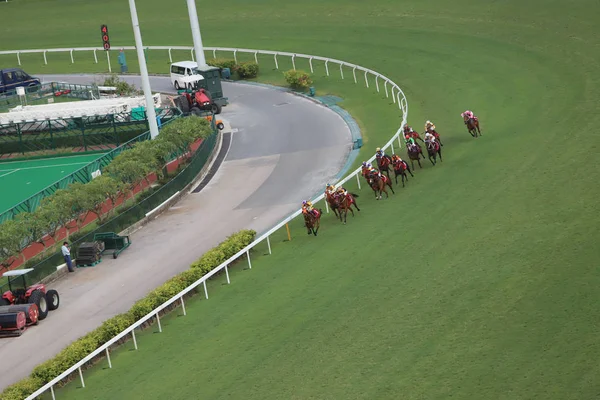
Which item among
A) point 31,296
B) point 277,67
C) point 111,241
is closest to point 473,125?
point 111,241

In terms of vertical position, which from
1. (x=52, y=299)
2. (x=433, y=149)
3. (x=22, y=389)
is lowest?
(x=52, y=299)

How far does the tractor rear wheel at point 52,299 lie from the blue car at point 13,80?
1160 inches

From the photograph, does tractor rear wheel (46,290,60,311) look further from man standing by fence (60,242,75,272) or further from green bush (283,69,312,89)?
green bush (283,69,312,89)

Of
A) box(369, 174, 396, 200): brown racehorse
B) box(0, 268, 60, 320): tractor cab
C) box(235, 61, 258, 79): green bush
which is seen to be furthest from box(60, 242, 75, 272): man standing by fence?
box(235, 61, 258, 79): green bush

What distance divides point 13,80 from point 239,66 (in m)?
12.4

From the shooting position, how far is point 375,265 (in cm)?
2539

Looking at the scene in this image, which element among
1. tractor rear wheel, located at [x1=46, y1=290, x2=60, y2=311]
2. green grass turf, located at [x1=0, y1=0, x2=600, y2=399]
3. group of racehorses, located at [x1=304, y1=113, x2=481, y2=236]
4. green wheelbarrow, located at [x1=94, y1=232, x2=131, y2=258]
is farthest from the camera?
green wheelbarrow, located at [x1=94, y1=232, x2=131, y2=258]

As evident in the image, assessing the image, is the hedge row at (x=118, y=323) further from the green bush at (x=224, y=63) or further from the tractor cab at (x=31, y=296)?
the green bush at (x=224, y=63)

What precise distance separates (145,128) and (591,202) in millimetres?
24201

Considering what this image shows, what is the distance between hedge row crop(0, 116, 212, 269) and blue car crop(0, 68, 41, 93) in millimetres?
19065

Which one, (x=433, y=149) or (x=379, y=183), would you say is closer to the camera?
(x=379, y=183)

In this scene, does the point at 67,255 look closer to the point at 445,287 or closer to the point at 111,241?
the point at 111,241

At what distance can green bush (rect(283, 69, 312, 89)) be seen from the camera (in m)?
51.0

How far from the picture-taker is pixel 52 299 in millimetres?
27719
